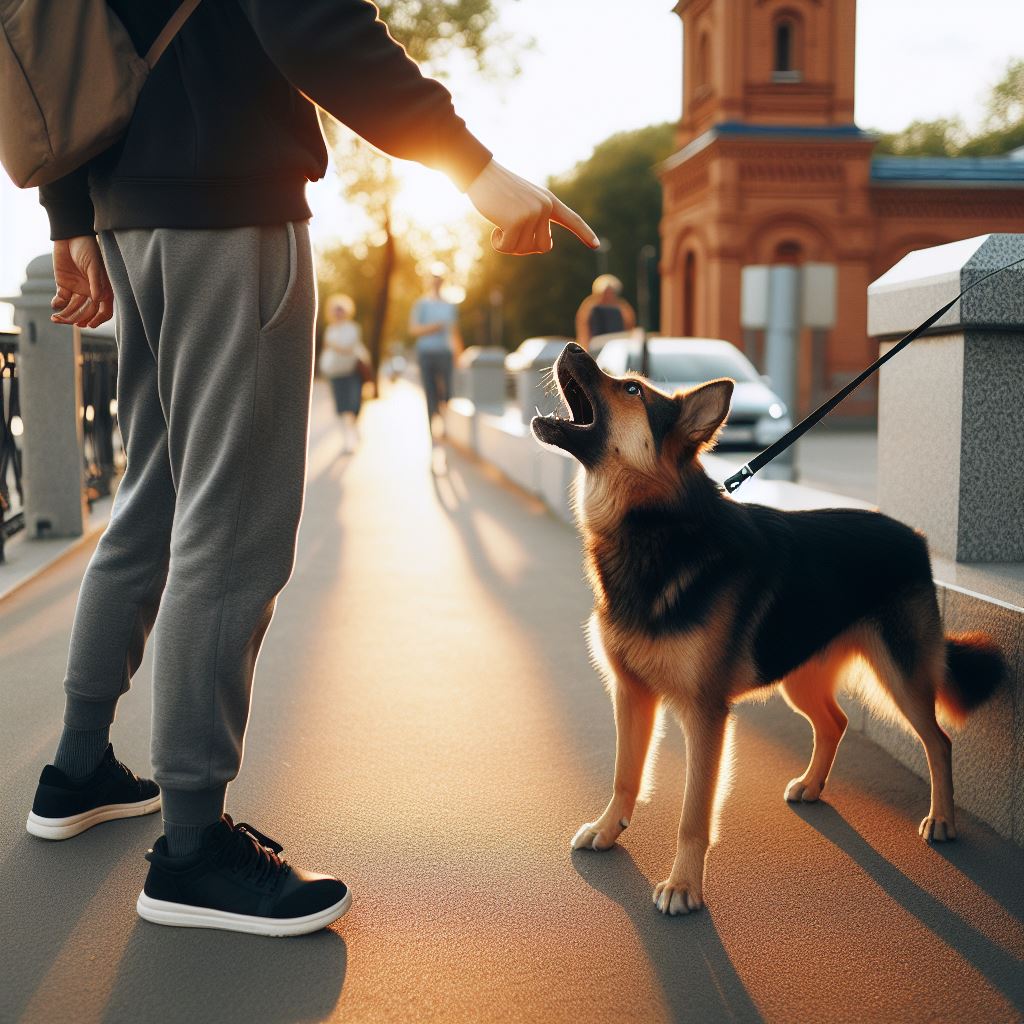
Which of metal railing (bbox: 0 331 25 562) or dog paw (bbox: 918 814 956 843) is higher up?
metal railing (bbox: 0 331 25 562)

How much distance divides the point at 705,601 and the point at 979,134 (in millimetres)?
81107

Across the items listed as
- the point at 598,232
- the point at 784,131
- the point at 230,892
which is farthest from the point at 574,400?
the point at 598,232

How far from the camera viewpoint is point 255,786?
12.7 feet

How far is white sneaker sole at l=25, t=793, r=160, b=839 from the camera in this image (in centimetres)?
332

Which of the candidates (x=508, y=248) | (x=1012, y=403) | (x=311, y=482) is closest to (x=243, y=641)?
(x=508, y=248)

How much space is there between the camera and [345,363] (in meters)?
17.1

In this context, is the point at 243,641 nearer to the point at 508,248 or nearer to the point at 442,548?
the point at 508,248

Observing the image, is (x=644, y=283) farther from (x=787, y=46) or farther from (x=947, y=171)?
(x=947, y=171)

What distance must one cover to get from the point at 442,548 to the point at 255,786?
5.30 metres

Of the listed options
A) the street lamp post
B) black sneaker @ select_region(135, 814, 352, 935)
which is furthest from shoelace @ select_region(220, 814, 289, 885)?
the street lamp post

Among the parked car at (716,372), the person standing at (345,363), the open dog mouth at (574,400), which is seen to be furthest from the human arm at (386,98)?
the person standing at (345,363)

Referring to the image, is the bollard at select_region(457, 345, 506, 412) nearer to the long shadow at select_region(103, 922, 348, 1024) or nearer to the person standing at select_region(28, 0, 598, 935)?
the person standing at select_region(28, 0, 598, 935)

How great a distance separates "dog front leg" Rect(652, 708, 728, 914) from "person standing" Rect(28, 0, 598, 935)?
83cm

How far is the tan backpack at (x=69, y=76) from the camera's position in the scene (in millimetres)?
2549
